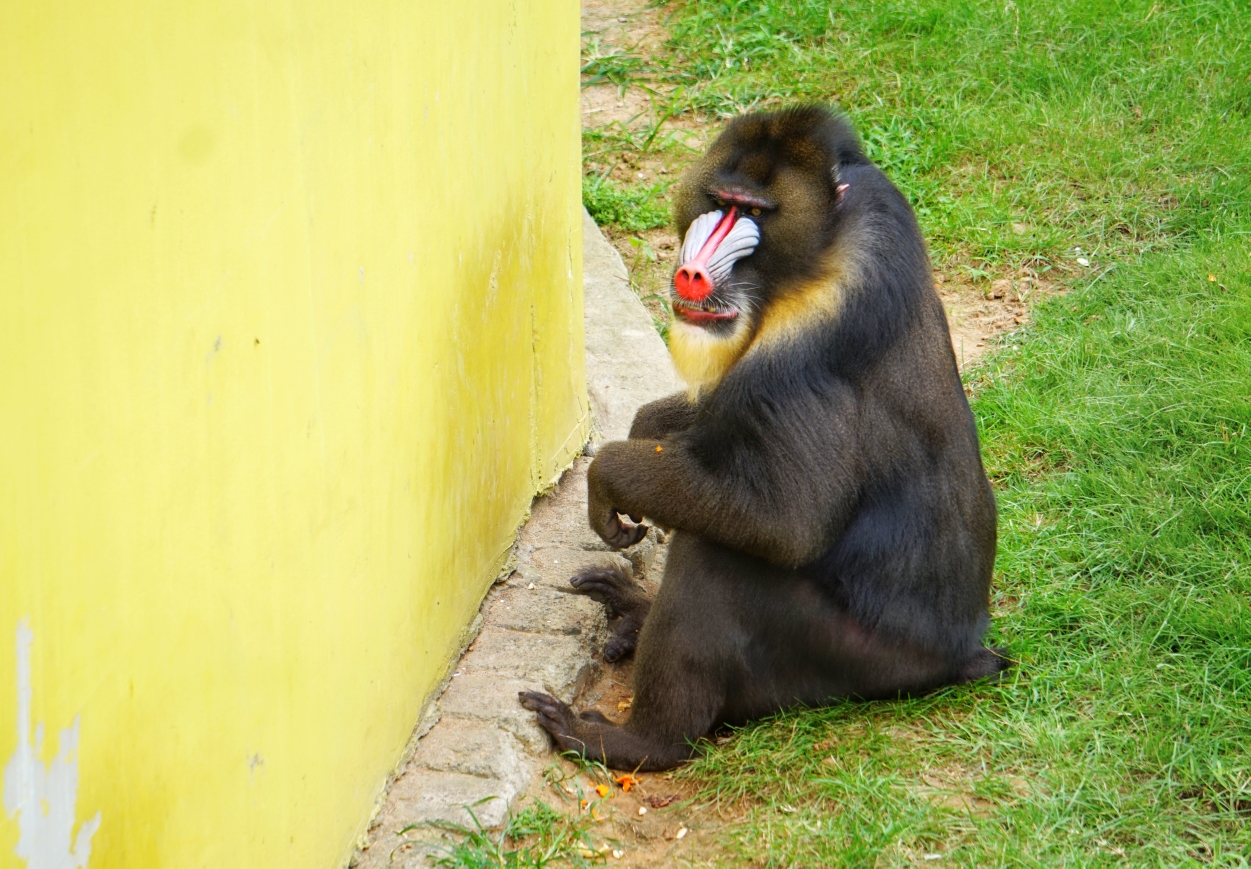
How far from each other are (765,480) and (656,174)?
4393 millimetres

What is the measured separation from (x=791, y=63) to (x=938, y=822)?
5998 mm

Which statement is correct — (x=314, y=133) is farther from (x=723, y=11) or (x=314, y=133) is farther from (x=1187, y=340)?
(x=723, y=11)

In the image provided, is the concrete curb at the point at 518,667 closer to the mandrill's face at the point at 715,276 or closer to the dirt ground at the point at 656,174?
the dirt ground at the point at 656,174

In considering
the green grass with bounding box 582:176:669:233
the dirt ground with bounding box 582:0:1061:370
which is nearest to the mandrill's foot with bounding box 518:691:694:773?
the dirt ground with bounding box 582:0:1061:370

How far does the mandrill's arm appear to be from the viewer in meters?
3.47

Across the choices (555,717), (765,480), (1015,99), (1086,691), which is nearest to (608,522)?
(555,717)

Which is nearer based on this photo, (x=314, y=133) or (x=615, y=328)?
(x=314, y=133)

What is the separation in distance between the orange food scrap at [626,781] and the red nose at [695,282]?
140cm

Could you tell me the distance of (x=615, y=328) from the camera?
6176 millimetres

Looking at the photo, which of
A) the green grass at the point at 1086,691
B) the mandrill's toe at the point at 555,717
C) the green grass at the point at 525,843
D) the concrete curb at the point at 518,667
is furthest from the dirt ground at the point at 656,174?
the green grass at the point at 525,843

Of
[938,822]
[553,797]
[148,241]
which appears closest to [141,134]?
[148,241]

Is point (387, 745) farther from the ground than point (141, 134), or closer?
closer

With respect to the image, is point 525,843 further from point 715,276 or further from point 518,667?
point 715,276

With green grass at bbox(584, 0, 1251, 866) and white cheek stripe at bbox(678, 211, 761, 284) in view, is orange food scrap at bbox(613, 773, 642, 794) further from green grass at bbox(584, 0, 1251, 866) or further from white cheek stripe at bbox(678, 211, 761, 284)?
white cheek stripe at bbox(678, 211, 761, 284)
